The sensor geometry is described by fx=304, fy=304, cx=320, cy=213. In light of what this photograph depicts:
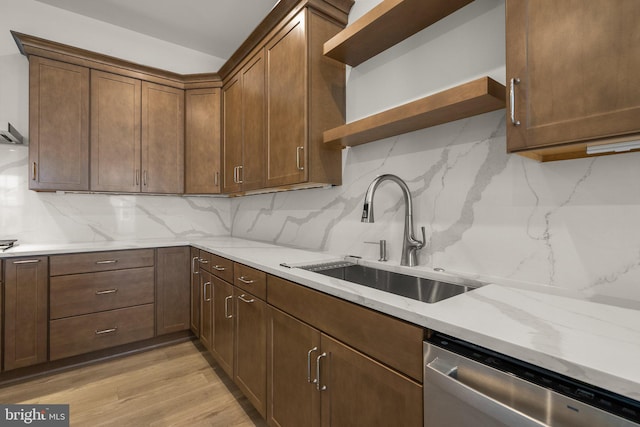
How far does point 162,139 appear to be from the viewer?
299 cm

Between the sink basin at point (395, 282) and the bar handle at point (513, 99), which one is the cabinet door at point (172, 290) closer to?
the sink basin at point (395, 282)

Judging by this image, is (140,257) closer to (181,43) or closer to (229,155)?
(229,155)

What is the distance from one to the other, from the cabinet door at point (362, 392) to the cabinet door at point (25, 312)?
2274mm

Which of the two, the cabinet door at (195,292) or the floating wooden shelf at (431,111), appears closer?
the floating wooden shelf at (431,111)

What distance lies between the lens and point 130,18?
2865 mm

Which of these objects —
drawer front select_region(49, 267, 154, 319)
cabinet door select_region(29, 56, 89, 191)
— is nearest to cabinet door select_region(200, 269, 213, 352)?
drawer front select_region(49, 267, 154, 319)

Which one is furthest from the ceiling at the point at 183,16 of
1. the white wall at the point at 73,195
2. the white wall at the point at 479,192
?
the white wall at the point at 479,192

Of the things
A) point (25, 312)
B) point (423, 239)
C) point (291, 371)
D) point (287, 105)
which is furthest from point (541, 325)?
point (25, 312)

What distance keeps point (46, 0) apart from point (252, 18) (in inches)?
69.0

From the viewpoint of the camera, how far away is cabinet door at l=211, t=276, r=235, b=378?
79.3 inches

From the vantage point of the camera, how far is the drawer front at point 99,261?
2.29 metres

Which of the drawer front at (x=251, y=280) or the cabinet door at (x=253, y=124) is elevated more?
the cabinet door at (x=253, y=124)

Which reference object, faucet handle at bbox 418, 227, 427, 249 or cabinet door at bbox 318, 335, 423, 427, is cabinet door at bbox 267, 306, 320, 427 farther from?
faucet handle at bbox 418, 227, 427, 249

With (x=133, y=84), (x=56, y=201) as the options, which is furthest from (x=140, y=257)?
(x=133, y=84)
